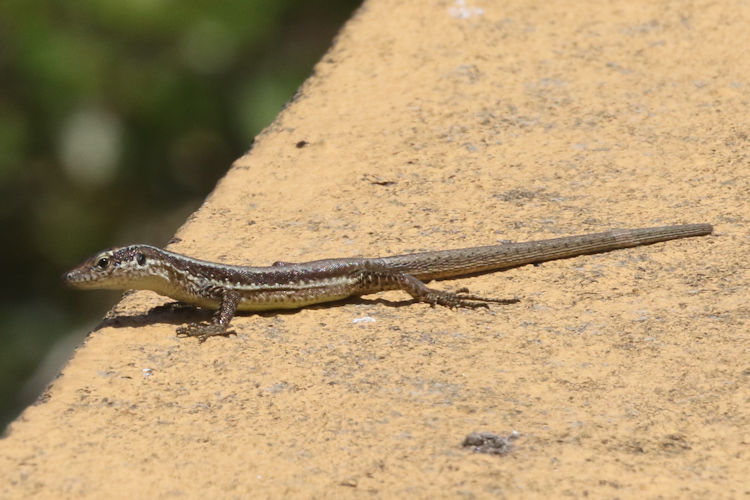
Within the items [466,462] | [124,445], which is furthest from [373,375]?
[124,445]

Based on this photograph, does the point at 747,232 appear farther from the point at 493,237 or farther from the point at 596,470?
the point at 596,470

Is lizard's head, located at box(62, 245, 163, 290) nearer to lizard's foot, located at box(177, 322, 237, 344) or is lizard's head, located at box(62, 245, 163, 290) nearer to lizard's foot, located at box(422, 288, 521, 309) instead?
lizard's foot, located at box(177, 322, 237, 344)

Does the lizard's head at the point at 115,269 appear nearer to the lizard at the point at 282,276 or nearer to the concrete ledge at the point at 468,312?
the lizard at the point at 282,276

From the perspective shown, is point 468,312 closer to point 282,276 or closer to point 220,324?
point 282,276

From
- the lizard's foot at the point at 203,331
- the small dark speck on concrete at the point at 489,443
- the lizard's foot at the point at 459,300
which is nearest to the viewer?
the small dark speck on concrete at the point at 489,443

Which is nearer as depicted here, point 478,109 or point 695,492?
point 695,492

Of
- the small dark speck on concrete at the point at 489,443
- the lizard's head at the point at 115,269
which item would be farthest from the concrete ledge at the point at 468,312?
the lizard's head at the point at 115,269
